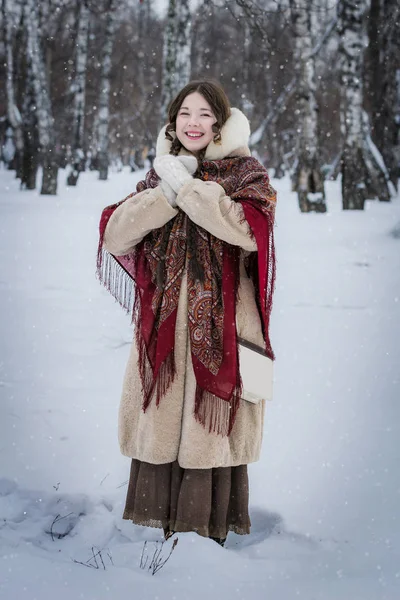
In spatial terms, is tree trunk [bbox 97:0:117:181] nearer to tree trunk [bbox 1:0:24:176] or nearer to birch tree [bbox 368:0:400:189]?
tree trunk [bbox 1:0:24:176]

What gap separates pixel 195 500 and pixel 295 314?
3.94 metres

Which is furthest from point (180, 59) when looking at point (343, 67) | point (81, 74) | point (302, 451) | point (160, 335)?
point (160, 335)

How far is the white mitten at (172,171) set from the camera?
249cm

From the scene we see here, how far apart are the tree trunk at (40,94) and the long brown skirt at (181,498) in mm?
11825

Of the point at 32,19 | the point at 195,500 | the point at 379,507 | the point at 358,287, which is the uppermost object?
the point at 32,19

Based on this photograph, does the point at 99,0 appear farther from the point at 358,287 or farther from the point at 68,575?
the point at 68,575

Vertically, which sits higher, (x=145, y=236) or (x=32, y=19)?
(x=32, y=19)

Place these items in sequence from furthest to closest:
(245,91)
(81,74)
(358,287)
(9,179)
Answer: (245,91) < (9,179) < (81,74) < (358,287)

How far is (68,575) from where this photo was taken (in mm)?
2559

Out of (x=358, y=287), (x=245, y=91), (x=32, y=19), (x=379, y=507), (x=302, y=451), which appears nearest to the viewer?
(x=379, y=507)

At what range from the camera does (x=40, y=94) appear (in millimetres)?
13836

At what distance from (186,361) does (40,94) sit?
12336 mm

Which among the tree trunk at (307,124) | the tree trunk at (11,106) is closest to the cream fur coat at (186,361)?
the tree trunk at (307,124)

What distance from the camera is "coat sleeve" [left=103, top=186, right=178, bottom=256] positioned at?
249cm
